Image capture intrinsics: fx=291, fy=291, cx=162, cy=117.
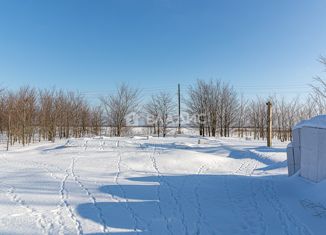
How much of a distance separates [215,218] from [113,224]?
71.1 inches

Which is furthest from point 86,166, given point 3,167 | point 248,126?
point 248,126

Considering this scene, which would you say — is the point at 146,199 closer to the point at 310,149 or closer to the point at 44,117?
the point at 310,149

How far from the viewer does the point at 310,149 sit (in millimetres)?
7723

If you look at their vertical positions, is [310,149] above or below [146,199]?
above

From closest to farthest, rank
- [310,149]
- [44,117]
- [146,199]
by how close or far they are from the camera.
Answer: [146,199] → [310,149] → [44,117]

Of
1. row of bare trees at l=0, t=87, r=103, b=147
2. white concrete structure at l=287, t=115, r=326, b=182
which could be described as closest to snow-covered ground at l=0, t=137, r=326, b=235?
white concrete structure at l=287, t=115, r=326, b=182

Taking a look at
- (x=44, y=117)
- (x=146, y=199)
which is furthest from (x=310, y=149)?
(x=44, y=117)

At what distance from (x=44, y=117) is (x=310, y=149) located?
77.4 ft

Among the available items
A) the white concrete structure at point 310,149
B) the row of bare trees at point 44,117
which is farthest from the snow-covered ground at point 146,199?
the row of bare trees at point 44,117

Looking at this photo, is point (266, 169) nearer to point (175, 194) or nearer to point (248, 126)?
point (175, 194)

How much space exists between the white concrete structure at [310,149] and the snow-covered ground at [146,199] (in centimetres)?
38

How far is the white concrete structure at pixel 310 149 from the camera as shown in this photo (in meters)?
7.07

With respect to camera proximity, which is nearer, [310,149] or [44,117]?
[310,149]

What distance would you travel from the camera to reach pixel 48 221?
15.2 feet
